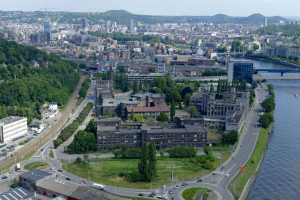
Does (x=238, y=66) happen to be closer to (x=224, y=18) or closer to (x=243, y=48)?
(x=243, y=48)

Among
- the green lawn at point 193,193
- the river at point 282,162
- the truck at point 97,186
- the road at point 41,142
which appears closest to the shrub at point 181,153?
the river at point 282,162

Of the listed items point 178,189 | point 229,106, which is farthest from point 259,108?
point 178,189

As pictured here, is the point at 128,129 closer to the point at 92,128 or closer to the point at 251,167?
the point at 92,128

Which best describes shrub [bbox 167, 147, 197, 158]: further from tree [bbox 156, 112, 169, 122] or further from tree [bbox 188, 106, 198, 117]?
tree [bbox 188, 106, 198, 117]

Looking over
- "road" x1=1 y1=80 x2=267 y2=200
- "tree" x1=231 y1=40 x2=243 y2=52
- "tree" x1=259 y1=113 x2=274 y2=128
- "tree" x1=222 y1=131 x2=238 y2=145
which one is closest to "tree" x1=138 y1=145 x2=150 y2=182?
"road" x1=1 y1=80 x2=267 y2=200

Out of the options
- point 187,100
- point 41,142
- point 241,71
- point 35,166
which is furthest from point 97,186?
point 241,71

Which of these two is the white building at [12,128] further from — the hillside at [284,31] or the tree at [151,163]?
the hillside at [284,31]
